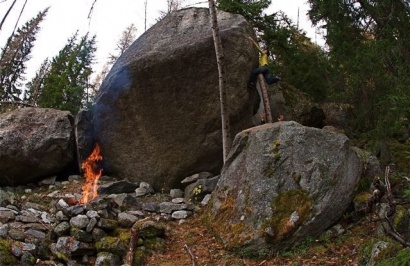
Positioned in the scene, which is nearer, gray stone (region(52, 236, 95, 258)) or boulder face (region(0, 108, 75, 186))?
gray stone (region(52, 236, 95, 258))

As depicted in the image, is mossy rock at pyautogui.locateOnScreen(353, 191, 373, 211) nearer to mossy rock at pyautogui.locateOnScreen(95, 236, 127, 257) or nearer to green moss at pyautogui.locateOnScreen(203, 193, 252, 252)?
green moss at pyautogui.locateOnScreen(203, 193, 252, 252)

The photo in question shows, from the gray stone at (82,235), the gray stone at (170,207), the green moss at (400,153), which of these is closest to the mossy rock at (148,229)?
the gray stone at (82,235)

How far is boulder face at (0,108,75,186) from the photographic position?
12633mm

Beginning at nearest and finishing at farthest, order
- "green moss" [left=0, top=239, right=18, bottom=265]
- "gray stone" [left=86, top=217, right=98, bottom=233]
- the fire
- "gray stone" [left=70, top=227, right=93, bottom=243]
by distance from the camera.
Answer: "green moss" [left=0, top=239, right=18, bottom=265]
"gray stone" [left=70, top=227, right=93, bottom=243]
"gray stone" [left=86, top=217, right=98, bottom=233]
the fire

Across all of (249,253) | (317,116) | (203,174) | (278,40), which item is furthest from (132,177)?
(278,40)

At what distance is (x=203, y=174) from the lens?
39.5 ft

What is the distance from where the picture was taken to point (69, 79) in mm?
22125

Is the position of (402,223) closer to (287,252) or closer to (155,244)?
(287,252)

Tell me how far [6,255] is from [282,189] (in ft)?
17.2

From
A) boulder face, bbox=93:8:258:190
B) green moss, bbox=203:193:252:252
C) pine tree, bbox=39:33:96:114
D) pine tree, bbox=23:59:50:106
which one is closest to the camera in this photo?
green moss, bbox=203:193:252:252

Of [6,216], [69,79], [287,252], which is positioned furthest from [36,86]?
[287,252]

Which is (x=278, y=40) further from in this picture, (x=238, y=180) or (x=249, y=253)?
(x=249, y=253)

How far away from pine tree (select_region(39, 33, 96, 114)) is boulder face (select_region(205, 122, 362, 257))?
10.7m

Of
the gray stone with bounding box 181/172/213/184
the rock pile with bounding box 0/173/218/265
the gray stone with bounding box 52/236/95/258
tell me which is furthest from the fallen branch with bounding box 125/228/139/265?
the gray stone with bounding box 181/172/213/184
